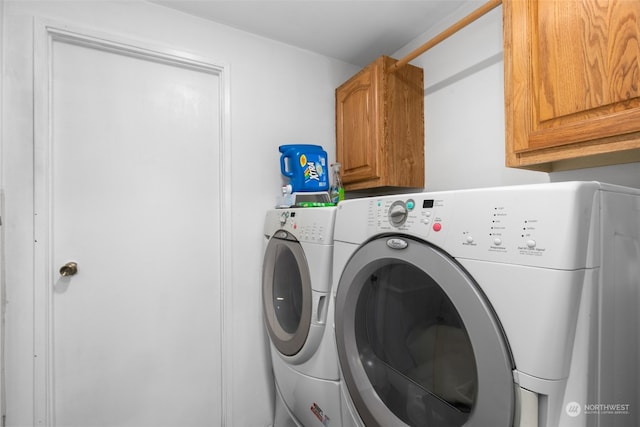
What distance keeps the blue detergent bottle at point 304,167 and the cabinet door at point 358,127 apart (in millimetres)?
198

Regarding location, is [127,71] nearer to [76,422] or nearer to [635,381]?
[76,422]

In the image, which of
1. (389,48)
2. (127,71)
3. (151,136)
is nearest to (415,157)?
(389,48)

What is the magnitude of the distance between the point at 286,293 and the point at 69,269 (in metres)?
0.98

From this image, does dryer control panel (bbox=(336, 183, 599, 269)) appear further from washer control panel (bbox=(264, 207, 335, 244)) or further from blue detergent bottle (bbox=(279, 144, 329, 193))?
blue detergent bottle (bbox=(279, 144, 329, 193))

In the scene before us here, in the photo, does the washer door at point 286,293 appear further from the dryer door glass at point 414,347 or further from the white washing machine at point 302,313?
the dryer door glass at point 414,347

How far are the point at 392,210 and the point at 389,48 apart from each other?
4.98ft

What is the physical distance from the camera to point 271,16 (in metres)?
1.62

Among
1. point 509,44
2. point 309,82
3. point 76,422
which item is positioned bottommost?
point 76,422

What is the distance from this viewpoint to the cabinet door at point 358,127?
1.70 meters

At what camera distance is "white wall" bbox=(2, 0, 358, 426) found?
4.14 ft

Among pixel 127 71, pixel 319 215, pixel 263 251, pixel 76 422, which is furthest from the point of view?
pixel 263 251

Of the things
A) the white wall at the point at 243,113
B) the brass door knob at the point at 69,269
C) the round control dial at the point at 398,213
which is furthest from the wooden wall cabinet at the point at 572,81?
the brass door knob at the point at 69,269

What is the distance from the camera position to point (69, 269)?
1.35 meters

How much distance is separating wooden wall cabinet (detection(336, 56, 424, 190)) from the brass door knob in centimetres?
150
